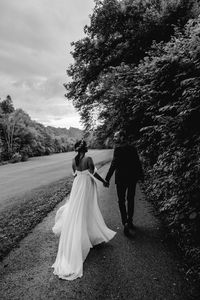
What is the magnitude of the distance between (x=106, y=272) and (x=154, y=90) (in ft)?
12.6

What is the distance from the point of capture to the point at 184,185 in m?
2.96

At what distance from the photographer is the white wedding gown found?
3.25 meters

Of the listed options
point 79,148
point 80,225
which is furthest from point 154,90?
point 80,225

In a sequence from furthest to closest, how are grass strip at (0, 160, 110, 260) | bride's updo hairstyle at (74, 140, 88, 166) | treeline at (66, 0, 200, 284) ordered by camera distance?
grass strip at (0, 160, 110, 260)
bride's updo hairstyle at (74, 140, 88, 166)
treeline at (66, 0, 200, 284)

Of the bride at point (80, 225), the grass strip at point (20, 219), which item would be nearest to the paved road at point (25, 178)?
the grass strip at point (20, 219)

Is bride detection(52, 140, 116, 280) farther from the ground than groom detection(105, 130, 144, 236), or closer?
closer

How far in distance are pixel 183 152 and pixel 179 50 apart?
255 cm

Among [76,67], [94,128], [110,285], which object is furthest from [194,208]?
[76,67]

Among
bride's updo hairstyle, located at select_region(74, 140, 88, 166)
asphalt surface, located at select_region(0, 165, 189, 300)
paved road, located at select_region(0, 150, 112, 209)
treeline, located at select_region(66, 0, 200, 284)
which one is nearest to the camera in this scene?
asphalt surface, located at select_region(0, 165, 189, 300)

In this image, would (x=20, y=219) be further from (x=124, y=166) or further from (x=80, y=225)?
(x=124, y=166)

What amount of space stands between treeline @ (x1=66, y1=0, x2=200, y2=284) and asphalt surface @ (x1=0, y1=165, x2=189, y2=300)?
1.53 ft

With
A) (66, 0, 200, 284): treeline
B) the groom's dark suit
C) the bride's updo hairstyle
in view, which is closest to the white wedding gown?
the bride's updo hairstyle

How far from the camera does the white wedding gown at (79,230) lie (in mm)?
3248

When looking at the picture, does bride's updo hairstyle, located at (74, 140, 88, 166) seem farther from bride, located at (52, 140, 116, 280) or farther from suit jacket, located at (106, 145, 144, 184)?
suit jacket, located at (106, 145, 144, 184)
